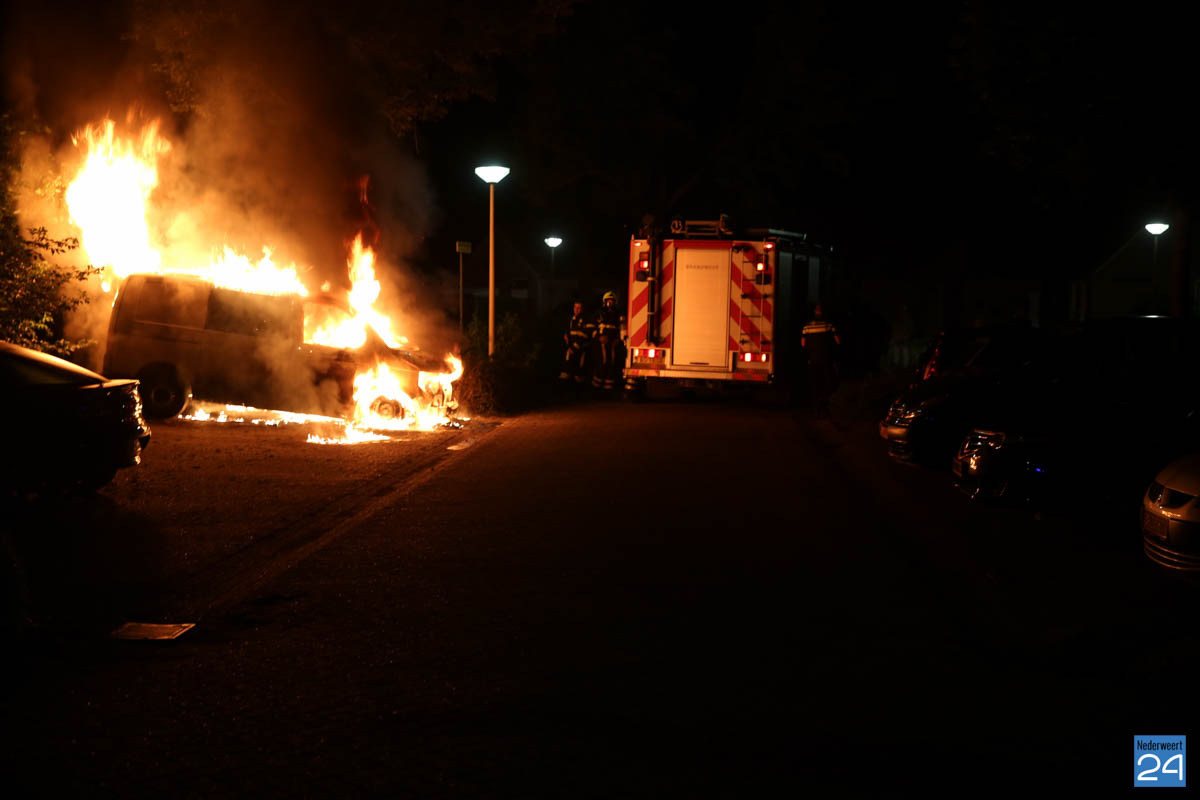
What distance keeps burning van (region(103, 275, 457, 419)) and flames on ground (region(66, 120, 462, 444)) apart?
0.66 ft

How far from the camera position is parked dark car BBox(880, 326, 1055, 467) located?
1192cm

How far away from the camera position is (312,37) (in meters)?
19.4

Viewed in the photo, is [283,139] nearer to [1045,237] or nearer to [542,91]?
[542,91]

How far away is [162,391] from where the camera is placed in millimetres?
15391

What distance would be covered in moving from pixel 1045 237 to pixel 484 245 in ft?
83.7

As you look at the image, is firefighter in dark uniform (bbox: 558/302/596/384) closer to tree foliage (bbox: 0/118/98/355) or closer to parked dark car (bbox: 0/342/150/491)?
tree foliage (bbox: 0/118/98/355)

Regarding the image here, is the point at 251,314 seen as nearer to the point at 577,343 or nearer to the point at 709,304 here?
the point at 709,304

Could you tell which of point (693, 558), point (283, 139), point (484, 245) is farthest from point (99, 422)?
point (484, 245)

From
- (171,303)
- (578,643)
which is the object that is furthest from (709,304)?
(578,643)

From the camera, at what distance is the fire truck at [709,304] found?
19609 mm

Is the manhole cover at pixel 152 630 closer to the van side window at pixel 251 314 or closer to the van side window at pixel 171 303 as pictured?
the van side window at pixel 251 314

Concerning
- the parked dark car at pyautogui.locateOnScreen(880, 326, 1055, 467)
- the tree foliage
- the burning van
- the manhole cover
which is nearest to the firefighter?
the burning van

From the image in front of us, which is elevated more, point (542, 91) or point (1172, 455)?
point (542, 91)

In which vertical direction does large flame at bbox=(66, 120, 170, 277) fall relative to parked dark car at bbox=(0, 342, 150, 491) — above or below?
above
